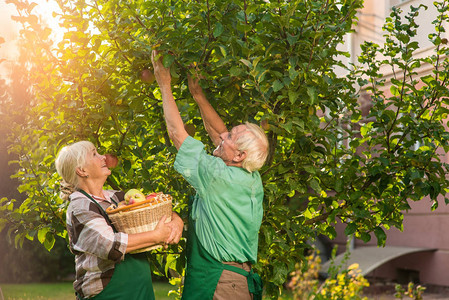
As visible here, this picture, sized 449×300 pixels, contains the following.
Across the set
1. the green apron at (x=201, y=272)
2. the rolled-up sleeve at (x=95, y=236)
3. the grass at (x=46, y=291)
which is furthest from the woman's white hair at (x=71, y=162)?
the grass at (x=46, y=291)

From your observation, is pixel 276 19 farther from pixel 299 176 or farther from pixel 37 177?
pixel 37 177

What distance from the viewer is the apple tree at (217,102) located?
2713 mm

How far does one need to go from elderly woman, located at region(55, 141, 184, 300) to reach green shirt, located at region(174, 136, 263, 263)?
6.0 inches

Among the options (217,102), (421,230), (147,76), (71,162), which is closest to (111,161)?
(71,162)

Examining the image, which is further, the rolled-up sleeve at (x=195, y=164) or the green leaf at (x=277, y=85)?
the green leaf at (x=277, y=85)

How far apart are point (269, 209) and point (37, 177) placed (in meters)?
1.50

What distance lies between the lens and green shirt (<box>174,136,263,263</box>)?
2.45 metres

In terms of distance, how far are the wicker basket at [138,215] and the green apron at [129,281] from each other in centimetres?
13

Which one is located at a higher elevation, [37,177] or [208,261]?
[37,177]

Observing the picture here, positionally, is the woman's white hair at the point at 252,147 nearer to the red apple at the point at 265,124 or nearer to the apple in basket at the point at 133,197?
the red apple at the point at 265,124

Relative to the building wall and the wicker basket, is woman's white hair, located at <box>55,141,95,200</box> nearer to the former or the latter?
the wicker basket

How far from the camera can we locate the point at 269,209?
10.1 feet

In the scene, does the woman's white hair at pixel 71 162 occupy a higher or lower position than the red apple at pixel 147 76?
lower

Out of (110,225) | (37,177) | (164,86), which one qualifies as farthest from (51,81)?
(110,225)
